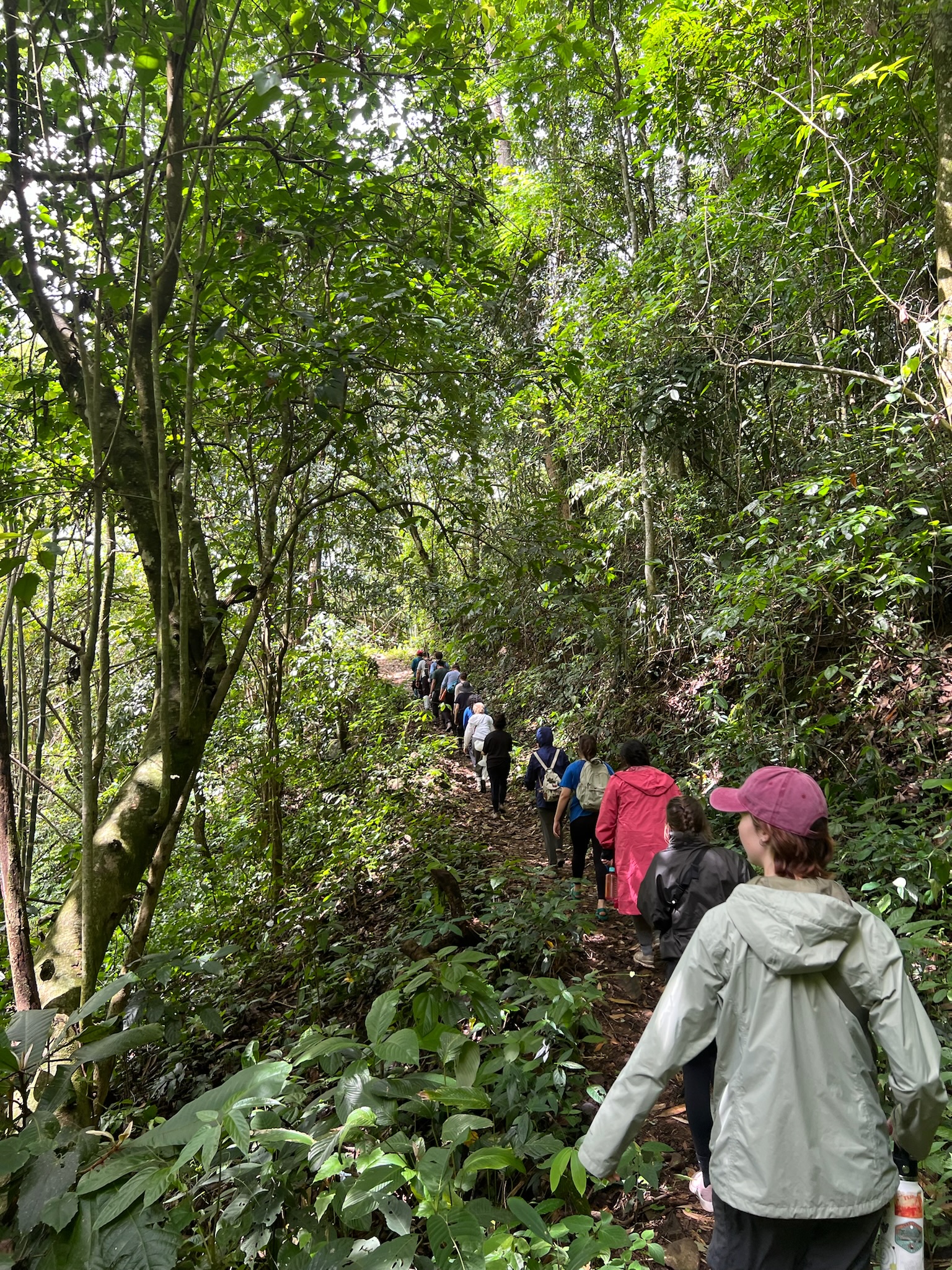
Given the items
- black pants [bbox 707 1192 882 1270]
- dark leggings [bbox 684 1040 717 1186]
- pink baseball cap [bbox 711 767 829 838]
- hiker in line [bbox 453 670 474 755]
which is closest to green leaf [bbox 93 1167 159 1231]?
black pants [bbox 707 1192 882 1270]

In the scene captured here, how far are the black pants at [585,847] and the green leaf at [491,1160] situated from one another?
4198 millimetres

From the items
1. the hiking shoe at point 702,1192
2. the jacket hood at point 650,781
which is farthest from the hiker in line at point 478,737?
the hiking shoe at point 702,1192

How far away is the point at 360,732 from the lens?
486 inches

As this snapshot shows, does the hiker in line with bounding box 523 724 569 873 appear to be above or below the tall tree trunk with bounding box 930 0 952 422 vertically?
below

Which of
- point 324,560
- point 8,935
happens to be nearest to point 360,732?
point 324,560

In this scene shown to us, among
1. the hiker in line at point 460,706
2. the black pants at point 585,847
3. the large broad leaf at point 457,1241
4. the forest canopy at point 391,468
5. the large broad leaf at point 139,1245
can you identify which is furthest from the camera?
the hiker in line at point 460,706

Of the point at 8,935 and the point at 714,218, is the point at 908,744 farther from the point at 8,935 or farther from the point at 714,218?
the point at 8,935

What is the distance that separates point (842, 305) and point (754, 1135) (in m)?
8.12

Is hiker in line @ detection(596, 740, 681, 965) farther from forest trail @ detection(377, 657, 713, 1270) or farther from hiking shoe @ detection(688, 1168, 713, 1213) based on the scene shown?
hiking shoe @ detection(688, 1168, 713, 1213)

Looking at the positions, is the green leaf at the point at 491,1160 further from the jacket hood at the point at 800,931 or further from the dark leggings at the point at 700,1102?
the dark leggings at the point at 700,1102

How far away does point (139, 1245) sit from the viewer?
1358 mm

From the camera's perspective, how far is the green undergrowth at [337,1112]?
1.46 metres

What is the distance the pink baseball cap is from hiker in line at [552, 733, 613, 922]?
161 inches

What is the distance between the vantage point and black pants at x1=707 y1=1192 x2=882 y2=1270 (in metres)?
1.73
